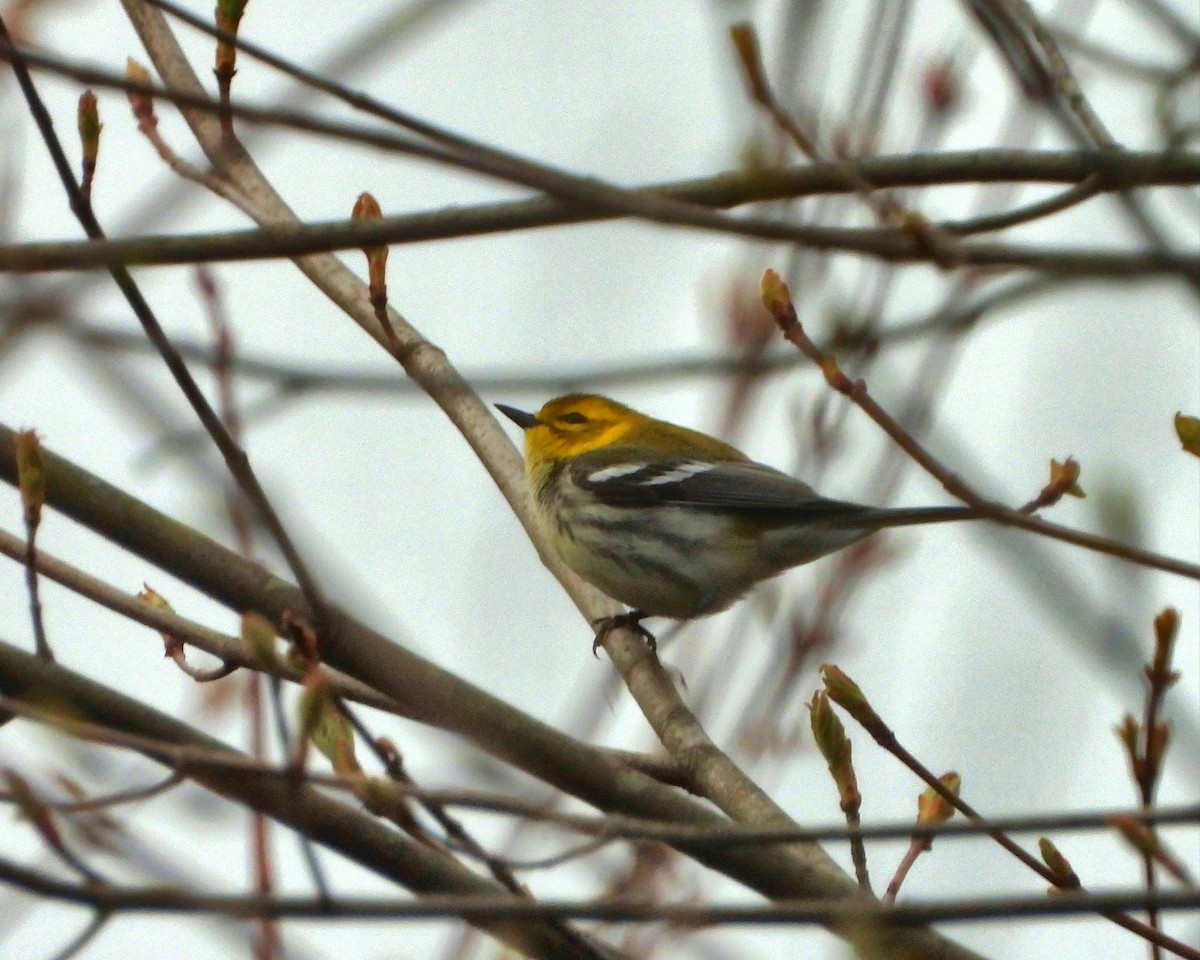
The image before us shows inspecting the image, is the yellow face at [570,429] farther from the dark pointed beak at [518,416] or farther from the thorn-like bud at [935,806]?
the thorn-like bud at [935,806]

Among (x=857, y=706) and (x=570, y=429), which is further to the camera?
(x=570, y=429)

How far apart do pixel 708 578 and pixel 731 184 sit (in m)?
3.40

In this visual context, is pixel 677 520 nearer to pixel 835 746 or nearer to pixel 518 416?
pixel 518 416

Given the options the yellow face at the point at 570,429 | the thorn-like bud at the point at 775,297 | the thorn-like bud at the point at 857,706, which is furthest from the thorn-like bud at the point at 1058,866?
the yellow face at the point at 570,429

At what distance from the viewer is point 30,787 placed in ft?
6.86

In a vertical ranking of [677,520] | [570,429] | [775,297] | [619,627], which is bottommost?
[775,297]

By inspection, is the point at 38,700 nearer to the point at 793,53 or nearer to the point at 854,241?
the point at 854,241

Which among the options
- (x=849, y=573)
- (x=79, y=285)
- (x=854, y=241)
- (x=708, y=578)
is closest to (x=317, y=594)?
(x=79, y=285)

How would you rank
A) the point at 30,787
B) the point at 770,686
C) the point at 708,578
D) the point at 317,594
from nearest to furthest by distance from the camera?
the point at 30,787 < the point at 317,594 < the point at 770,686 < the point at 708,578

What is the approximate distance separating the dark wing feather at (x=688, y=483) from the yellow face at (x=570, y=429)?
262 mm

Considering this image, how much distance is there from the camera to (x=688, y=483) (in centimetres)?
609

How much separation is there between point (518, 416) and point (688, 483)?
874mm

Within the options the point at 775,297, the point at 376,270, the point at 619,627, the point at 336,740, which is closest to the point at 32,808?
the point at 336,740

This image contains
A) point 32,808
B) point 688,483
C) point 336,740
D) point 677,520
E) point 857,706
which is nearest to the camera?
point 32,808
